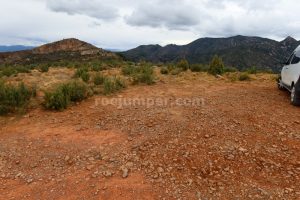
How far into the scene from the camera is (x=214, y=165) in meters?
5.10

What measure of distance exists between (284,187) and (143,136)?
288cm

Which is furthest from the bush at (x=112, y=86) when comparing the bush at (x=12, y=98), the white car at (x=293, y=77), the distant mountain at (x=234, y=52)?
the distant mountain at (x=234, y=52)

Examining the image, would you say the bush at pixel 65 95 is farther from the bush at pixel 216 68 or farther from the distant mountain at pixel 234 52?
the distant mountain at pixel 234 52

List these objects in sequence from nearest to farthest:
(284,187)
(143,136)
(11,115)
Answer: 1. (284,187)
2. (143,136)
3. (11,115)

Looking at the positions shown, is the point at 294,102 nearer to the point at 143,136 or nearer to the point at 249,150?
the point at 249,150

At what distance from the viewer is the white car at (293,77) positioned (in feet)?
27.9

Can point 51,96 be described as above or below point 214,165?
above

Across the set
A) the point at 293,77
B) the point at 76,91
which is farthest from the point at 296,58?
the point at 76,91

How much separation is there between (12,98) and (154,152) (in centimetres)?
515

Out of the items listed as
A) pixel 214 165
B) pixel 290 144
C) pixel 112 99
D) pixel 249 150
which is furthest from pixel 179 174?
pixel 112 99

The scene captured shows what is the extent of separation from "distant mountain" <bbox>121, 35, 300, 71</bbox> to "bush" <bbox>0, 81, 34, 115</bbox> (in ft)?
117

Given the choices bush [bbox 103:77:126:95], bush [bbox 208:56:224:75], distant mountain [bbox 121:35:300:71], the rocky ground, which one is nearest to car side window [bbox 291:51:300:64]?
the rocky ground

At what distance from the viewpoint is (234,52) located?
87688mm

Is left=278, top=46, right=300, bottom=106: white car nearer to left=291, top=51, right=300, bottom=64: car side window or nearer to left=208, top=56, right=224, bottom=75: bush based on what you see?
left=291, top=51, right=300, bottom=64: car side window
